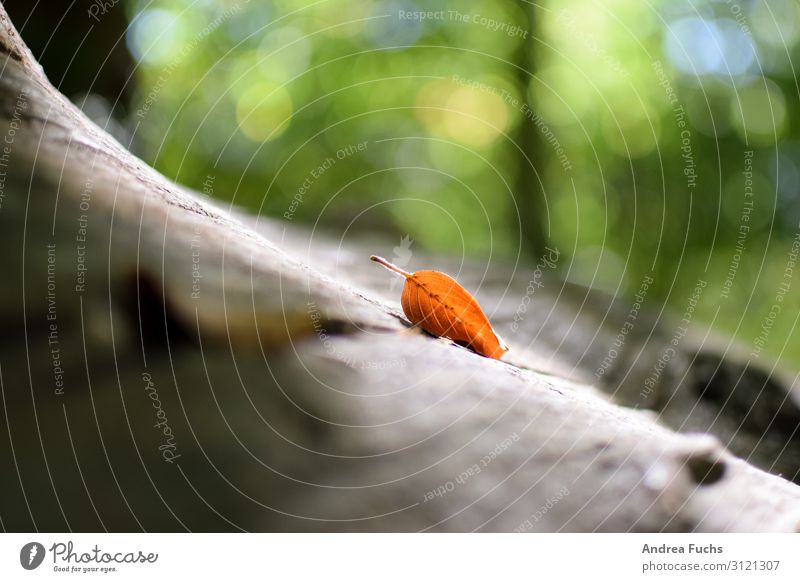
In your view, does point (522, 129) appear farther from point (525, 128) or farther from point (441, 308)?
point (441, 308)

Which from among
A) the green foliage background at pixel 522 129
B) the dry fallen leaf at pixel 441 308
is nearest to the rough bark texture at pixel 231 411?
the dry fallen leaf at pixel 441 308

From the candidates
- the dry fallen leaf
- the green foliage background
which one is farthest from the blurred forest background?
the dry fallen leaf

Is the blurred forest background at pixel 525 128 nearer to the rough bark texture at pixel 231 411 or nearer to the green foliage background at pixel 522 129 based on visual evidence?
the green foliage background at pixel 522 129

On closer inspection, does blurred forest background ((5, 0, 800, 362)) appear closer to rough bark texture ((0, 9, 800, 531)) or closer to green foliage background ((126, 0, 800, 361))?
green foliage background ((126, 0, 800, 361))

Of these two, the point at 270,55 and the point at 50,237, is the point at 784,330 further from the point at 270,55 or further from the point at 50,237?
the point at 50,237

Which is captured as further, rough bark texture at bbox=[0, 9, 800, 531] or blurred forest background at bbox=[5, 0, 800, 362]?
blurred forest background at bbox=[5, 0, 800, 362]
